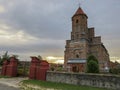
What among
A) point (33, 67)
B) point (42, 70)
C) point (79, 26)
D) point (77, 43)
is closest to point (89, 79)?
point (42, 70)

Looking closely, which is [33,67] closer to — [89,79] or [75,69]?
[89,79]

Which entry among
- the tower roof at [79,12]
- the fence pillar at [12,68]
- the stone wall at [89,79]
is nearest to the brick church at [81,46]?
the tower roof at [79,12]

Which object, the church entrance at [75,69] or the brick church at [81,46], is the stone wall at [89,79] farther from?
the brick church at [81,46]

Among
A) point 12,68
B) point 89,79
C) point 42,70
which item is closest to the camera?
point 89,79

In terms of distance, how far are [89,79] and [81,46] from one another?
31.3 m

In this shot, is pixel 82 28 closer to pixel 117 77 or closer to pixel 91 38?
pixel 91 38

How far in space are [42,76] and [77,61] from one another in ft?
84.5

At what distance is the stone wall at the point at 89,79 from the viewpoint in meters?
13.8

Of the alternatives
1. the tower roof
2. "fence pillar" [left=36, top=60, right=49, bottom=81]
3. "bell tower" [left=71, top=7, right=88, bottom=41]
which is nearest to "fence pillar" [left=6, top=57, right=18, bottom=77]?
"fence pillar" [left=36, top=60, right=49, bottom=81]

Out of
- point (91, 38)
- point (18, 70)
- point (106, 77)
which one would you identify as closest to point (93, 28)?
point (91, 38)

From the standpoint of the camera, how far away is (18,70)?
26.3m

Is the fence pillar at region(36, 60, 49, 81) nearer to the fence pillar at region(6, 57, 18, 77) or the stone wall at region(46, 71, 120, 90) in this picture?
the stone wall at region(46, 71, 120, 90)

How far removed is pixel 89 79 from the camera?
15.3 m

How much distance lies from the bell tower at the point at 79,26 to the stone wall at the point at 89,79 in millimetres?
31189
